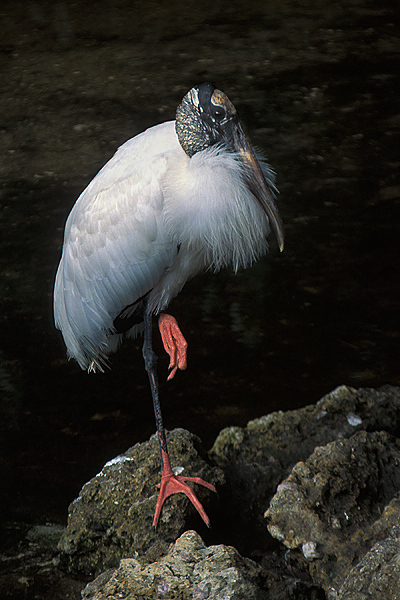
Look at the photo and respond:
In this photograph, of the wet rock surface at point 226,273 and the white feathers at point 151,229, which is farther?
the wet rock surface at point 226,273

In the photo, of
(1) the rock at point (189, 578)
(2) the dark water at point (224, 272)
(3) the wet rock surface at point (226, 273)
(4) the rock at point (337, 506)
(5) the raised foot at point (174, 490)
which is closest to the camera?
(1) the rock at point (189, 578)

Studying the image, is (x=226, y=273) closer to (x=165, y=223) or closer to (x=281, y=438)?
(x=281, y=438)

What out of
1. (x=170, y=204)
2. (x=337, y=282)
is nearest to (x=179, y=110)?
(x=170, y=204)

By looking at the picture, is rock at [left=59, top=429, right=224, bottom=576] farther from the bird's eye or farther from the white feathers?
the bird's eye

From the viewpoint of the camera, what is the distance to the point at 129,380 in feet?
12.4

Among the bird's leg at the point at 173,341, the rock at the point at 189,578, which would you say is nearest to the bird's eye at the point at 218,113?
the bird's leg at the point at 173,341

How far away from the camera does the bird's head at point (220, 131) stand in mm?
2381

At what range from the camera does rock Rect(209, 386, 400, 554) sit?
2572 mm

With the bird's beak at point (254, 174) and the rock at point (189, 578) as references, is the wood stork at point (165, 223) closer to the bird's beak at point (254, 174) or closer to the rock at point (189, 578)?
the bird's beak at point (254, 174)

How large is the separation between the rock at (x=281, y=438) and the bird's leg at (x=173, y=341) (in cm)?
31

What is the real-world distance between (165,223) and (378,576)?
1.33 metres

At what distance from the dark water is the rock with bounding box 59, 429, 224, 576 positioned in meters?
0.52

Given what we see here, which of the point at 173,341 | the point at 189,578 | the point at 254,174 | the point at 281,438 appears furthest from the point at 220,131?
the point at 189,578

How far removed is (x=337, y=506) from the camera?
2119mm
